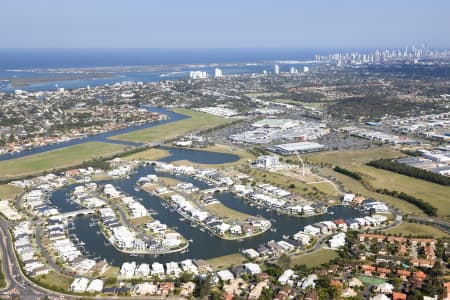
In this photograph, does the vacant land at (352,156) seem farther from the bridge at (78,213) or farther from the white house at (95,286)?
the white house at (95,286)

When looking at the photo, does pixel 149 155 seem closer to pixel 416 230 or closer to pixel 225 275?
pixel 225 275

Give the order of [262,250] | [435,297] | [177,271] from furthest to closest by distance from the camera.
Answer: [262,250]
[177,271]
[435,297]

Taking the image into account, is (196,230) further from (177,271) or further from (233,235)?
(177,271)

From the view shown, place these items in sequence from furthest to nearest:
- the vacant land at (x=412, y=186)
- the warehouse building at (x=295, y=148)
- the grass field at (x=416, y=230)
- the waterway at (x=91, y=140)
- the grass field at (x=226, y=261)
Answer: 1. the waterway at (x=91, y=140)
2. the warehouse building at (x=295, y=148)
3. the vacant land at (x=412, y=186)
4. the grass field at (x=416, y=230)
5. the grass field at (x=226, y=261)

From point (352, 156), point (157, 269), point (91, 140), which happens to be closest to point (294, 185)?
point (352, 156)

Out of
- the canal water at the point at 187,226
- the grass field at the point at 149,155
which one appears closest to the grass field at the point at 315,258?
the canal water at the point at 187,226

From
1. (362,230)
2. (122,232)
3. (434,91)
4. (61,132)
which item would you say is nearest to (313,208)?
(362,230)
